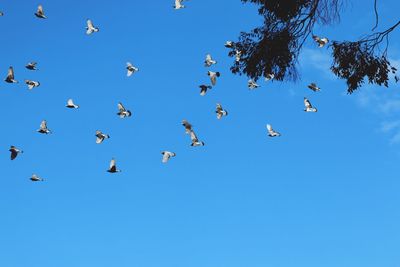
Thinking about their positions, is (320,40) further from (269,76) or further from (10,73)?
(10,73)

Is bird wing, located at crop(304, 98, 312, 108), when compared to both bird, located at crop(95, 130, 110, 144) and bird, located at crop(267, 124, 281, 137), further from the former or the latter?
bird, located at crop(95, 130, 110, 144)

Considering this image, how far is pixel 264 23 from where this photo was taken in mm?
15422

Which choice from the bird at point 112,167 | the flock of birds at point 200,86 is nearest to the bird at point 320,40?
the flock of birds at point 200,86

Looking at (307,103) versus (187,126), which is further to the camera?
(307,103)

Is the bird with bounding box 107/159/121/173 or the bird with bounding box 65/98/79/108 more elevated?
the bird with bounding box 65/98/79/108

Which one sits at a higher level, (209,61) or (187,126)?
(209,61)

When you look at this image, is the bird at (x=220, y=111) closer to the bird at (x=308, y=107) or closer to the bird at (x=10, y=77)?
the bird at (x=308, y=107)

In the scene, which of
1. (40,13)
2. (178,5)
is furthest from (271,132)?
(40,13)

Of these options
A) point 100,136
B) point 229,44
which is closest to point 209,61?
point 229,44

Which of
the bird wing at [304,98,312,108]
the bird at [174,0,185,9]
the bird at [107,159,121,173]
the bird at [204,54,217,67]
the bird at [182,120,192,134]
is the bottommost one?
the bird at [107,159,121,173]

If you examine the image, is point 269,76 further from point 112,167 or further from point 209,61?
point 112,167

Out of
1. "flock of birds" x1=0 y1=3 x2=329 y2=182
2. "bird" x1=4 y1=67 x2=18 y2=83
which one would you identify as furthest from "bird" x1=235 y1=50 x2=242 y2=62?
"bird" x1=4 y1=67 x2=18 y2=83

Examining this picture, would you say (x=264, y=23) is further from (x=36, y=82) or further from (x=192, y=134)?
(x=36, y=82)

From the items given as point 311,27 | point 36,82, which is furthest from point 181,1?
point 36,82
